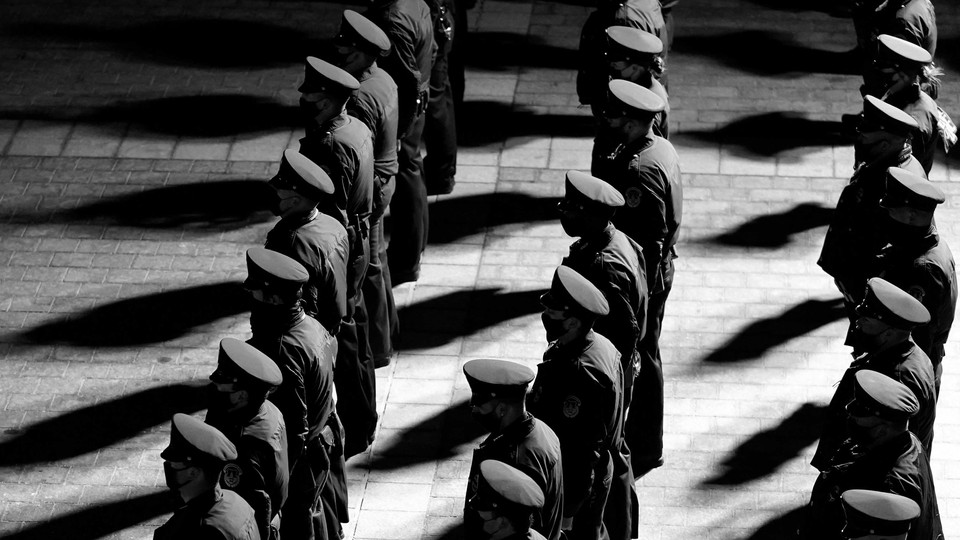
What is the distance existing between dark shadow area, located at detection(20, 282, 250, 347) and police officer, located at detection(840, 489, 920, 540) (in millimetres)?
4436

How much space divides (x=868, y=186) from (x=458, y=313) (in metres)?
2.61

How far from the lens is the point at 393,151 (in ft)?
28.6

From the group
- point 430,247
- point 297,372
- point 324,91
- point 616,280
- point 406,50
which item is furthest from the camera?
point 430,247

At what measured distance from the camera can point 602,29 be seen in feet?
31.9

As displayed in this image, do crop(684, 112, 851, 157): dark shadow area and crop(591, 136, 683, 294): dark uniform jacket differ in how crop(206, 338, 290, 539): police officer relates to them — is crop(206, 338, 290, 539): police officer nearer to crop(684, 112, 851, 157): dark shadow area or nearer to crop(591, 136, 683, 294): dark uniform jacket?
crop(591, 136, 683, 294): dark uniform jacket

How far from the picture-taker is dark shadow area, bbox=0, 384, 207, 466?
8248 millimetres

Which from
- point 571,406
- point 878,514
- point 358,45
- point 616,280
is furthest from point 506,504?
point 358,45

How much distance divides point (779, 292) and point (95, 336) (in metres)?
4.20

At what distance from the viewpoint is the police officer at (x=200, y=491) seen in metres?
5.82

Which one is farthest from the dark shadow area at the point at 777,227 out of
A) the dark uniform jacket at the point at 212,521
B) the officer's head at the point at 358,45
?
the dark uniform jacket at the point at 212,521

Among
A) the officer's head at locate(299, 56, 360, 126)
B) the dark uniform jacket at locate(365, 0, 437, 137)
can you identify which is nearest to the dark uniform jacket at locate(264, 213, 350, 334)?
the officer's head at locate(299, 56, 360, 126)

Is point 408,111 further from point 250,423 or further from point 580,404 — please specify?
point 250,423

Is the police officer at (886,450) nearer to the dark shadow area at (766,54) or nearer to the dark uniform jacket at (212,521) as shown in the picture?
the dark uniform jacket at (212,521)

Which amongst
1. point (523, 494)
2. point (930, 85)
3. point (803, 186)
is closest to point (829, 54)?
point (803, 186)
